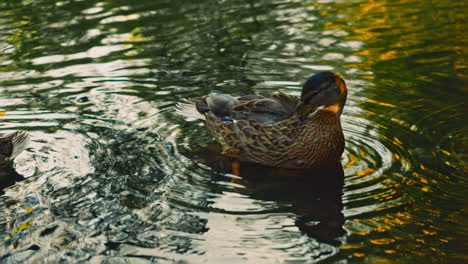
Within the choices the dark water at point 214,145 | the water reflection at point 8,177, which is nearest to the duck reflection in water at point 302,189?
the dark water at point 214,145

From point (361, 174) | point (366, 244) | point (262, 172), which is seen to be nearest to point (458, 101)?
point (361, 174)

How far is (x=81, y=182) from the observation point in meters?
6.05

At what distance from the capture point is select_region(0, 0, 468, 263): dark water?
4953mm

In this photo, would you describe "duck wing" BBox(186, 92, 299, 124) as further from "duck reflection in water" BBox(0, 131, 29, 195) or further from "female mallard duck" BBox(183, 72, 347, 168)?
"duck reflection in water" BBox(0, 131, 29, 195)

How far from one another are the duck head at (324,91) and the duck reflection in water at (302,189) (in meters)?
0.63

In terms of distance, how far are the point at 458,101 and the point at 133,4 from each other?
24.5 ft

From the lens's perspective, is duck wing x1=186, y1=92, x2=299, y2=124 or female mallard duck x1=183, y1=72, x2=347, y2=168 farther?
duck wing x1=186, y1=92, x2=299, y2=124

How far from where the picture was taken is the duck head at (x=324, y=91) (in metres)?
6.12

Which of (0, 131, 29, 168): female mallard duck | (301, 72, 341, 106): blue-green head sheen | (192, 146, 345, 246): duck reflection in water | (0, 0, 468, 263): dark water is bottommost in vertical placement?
(192, 146, 345, 246): duck reflection in water

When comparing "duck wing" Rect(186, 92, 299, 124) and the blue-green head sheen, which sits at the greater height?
the blue-green head sheen

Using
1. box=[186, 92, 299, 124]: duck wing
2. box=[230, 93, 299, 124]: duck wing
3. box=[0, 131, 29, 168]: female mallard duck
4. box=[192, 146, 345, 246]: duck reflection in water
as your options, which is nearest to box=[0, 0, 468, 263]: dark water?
box=[192, 146, 345, 246]: duck reflection in water

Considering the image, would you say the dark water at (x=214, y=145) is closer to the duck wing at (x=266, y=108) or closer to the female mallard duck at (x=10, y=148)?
the female mallard duck at (x=10, y=148)

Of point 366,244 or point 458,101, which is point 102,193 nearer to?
point 366,244

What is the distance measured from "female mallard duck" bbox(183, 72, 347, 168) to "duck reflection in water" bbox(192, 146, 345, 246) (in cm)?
13
